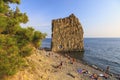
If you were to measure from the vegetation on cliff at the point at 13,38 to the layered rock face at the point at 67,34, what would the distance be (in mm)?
54771

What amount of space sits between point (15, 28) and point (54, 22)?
56.4 meters

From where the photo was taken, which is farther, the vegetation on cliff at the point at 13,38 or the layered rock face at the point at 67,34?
the layered rock face at the point at 67,34

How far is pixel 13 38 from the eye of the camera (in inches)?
644

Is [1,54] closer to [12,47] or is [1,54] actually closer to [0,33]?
[12,47]

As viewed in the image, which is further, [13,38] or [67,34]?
[67,34]

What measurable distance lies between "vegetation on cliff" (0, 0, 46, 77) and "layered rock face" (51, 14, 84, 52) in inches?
2156

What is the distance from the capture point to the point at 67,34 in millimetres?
78188

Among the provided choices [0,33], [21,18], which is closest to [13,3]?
[21,18]

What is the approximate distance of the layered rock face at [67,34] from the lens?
2908 inches

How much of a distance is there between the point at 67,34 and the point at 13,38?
62254 mm

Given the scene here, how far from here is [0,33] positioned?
16.7 meters

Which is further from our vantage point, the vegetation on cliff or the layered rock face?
the layered rock face

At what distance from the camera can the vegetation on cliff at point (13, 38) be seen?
1464 cm

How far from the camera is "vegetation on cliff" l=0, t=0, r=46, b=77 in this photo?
14.6m
